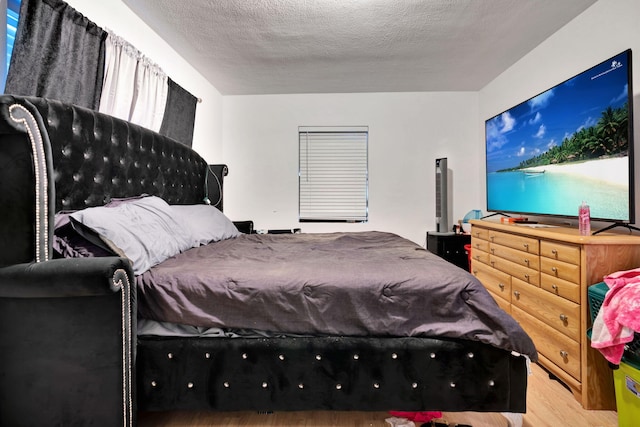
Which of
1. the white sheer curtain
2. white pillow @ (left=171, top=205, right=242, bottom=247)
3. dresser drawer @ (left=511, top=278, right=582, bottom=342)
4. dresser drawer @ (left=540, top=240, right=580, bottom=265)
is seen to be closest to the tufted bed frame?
the white sheer curtain

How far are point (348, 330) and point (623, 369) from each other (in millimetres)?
1291

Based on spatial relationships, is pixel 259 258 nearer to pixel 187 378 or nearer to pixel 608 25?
pixel 187 378

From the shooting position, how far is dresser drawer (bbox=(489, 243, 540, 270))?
217 centimetres

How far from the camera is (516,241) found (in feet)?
7.84

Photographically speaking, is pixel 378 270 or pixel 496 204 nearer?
pixel 378 270

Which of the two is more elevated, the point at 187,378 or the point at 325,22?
the point at 325,22

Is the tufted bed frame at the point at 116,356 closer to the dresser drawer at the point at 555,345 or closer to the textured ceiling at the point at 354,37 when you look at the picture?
the dresser drawer at the point at 555,345

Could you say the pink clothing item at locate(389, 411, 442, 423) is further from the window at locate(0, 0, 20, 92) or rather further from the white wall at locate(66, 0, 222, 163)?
the white wall at locate(66, 0, 222, 163)

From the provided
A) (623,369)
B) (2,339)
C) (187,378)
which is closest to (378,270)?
(187,378)

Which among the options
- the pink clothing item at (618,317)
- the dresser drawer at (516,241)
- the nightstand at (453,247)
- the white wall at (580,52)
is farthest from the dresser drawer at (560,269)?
the nightstand at (453,247)

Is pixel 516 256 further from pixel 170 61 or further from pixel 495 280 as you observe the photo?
pixel 170 61

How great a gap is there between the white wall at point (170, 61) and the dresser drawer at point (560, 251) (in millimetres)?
3219

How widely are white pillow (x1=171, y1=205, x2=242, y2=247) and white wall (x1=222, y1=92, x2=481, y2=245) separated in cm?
157

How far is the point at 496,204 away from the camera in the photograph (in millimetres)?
3266
